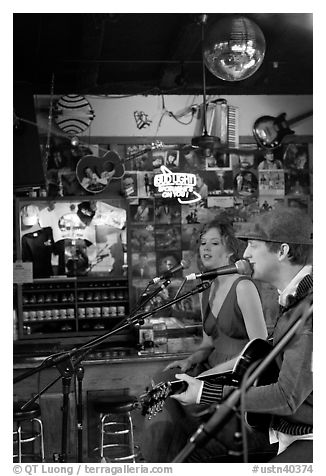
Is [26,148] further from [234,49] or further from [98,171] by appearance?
[234,49]

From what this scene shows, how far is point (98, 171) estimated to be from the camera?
341 cm

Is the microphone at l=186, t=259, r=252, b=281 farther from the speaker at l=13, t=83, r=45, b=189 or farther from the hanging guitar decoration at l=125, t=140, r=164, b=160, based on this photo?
the speaker at l=13, t=83, r=45, b=189

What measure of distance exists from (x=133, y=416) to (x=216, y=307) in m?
0.51

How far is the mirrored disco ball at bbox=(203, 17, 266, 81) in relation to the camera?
1.94m

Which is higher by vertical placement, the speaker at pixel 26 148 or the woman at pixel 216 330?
the speaker at pixel 26 148

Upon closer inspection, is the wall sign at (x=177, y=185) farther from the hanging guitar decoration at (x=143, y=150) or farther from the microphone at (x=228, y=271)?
the microphone at (x=228, y=271)

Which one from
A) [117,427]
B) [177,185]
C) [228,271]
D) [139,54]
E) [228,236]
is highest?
[139,54]

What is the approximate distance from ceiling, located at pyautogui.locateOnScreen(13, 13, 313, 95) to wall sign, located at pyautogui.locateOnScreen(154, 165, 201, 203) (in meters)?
0.39

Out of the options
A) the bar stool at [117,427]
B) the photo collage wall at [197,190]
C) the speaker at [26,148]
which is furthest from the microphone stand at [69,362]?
the speaker at [26,148]

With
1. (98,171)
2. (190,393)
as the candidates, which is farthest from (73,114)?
(190,393)

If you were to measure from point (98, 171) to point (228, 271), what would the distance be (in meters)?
1.83

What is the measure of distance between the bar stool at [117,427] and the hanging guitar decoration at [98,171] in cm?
152

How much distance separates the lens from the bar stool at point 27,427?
70.1 inches
